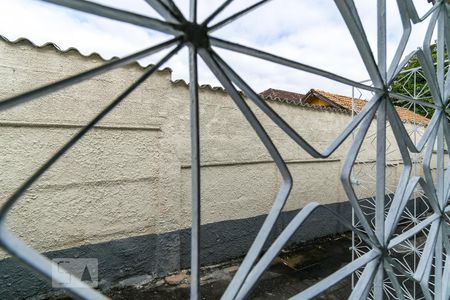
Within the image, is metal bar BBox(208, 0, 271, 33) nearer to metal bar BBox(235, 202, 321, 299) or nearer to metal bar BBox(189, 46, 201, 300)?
metal bar BBox(189, 46, 201, 300)

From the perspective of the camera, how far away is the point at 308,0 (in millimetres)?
1075

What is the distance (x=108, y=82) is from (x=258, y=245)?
2827 mm

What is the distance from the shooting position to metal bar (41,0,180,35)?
1.37 ft

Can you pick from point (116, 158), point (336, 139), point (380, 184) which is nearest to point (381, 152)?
point (380, 184)

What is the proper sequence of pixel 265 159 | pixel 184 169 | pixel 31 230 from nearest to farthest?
pixel 31 230, pixel 184 169, pixel 265 159

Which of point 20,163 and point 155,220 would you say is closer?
point 20,163

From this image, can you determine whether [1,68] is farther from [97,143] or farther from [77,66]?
[97,143]

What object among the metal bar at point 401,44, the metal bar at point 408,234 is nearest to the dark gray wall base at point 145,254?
the metal bar at point 408,234

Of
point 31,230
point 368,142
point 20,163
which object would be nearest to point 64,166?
point 20,163

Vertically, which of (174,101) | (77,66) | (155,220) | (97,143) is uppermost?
(77,66)

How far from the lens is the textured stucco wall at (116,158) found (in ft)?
8.46

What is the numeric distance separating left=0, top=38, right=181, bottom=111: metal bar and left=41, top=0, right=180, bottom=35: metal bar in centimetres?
2

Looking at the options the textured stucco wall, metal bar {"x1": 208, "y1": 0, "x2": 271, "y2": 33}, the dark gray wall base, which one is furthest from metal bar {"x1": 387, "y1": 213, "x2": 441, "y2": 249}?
the textured stucco wall

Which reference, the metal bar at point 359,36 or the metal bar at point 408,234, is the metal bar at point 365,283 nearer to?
the metal bar at point 408,234
